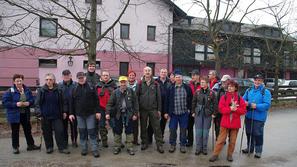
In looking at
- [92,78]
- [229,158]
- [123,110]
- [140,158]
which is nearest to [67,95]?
[92,78]

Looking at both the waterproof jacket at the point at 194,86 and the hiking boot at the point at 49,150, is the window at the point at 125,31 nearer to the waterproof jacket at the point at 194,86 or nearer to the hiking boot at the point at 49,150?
the waterproof jacket at the point at 194,86

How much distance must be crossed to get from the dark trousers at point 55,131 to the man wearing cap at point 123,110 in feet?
3.70

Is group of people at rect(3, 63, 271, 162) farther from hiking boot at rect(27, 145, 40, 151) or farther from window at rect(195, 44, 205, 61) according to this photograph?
window at rect(195, 44, 205, 61)

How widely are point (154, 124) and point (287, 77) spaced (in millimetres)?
42238

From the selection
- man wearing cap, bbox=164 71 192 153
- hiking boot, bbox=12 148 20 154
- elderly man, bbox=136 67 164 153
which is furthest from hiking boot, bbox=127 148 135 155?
hiking boot, bbox=12 148 20 154

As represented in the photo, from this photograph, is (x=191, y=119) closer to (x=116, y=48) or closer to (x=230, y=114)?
(x=230, y=114)

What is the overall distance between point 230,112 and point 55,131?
375 centimetres

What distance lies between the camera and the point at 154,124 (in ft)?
26.3

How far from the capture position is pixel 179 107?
26.2ft

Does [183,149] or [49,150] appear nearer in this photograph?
[49,150]

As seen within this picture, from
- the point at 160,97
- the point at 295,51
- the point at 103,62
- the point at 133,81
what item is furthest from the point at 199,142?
the point at 103,62

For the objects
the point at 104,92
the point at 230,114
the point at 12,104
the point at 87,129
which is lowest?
the point at 87,129

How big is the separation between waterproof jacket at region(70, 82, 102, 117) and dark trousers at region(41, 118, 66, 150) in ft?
1.76

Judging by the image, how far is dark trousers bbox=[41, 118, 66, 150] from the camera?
766cm
